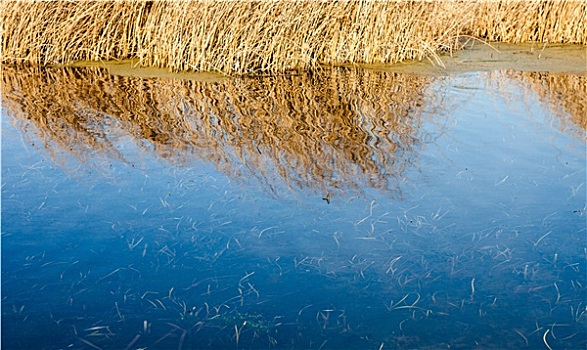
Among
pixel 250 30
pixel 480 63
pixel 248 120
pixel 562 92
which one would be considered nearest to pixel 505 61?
pixel 480 63

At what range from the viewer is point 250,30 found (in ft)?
26.4

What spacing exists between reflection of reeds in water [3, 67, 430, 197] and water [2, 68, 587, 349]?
1.2 inches

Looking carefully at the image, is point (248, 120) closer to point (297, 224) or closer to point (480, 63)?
point (297, 224)

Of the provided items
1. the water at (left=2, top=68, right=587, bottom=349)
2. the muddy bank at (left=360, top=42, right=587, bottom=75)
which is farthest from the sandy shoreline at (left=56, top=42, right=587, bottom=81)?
the water at (left=2, top=68, right=587, bottom=349)

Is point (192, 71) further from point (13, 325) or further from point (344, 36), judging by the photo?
point (13, 325)

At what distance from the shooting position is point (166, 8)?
8258mm

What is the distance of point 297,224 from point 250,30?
4386 mm

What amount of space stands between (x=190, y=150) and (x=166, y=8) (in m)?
3.29

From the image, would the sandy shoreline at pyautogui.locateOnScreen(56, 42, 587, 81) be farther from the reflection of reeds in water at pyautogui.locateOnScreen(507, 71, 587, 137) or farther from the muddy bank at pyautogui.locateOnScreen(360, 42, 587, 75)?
the reflection of reeds in water at pyautogui.locateOnScreen(507, 71, 587, 137)

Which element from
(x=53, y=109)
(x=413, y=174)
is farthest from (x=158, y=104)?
(x=413, y=174)

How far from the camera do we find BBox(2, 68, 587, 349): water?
3.16m

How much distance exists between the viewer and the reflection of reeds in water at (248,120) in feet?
17.0

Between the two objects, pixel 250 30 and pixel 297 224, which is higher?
pixel 250 30

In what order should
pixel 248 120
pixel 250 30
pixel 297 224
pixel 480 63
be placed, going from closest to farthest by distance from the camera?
pixel 297 224
pixel 248 120
pixel 250 30
pixel 480 63
